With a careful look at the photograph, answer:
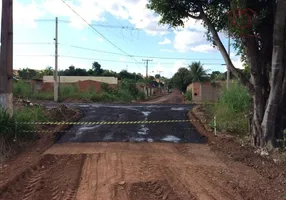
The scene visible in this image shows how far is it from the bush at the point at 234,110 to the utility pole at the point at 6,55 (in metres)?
7.92

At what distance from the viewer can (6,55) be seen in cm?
1241

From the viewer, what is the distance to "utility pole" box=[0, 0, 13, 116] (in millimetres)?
12367

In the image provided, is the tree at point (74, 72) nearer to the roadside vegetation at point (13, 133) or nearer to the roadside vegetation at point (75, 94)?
the roadside vegetation at point (75, 94)

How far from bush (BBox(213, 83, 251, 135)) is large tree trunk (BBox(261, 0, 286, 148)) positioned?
3.01m

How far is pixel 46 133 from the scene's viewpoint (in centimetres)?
1339

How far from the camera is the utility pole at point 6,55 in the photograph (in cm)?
1237

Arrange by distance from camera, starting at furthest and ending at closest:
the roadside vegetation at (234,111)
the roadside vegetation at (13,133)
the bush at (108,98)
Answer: the bush at (108,98) → the roadside vegetation at (234,111) → the roadside vegetation at (13,133)

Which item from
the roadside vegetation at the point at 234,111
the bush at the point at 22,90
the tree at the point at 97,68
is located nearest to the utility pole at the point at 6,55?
the roadside vegetation at the point at 234,111

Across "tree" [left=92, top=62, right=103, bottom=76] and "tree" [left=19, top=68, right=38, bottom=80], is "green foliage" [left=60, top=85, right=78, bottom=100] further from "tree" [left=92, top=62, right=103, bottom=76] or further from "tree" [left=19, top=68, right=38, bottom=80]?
"tree" [left=92, top=62, right=103, bottom=76]

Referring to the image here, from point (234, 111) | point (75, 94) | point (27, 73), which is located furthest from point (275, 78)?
point (27, 73)

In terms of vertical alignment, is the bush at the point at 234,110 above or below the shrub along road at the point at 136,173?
above

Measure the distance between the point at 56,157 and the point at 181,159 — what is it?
3.37 metres

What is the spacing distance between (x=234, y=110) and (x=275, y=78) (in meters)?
6.13

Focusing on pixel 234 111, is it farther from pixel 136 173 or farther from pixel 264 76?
pixel 136 173
